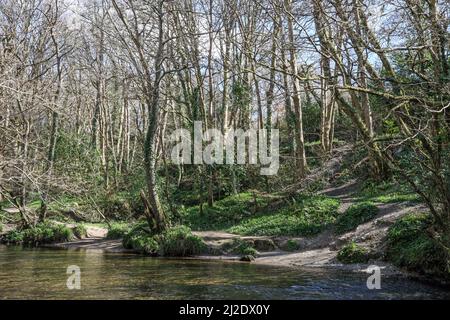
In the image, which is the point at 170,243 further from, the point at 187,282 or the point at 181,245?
the point at 187,282

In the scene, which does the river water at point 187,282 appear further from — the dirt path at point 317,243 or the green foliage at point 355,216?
the green foliage at point 355,216

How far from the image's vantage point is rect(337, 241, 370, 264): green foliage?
1216cm

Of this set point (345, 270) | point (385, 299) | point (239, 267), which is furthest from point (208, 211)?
point (385, 299)

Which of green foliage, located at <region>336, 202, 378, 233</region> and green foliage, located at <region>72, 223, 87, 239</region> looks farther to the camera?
green foliage, located at <region>72, 223, 87, 239</region>

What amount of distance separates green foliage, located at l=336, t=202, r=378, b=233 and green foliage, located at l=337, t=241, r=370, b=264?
2432 millimetres

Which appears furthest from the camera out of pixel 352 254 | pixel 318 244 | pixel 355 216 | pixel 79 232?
pixel 79 232

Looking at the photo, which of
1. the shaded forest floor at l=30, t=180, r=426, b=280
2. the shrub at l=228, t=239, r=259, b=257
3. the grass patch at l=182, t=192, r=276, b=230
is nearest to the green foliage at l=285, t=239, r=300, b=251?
the shaded forest floor at l=30, t=180, r=426, b=280

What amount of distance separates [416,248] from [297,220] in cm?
700

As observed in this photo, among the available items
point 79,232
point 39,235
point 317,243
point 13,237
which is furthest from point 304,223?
point 13,237

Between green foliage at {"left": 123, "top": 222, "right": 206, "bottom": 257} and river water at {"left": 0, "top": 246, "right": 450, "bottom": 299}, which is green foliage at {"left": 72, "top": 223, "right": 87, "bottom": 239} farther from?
river water at {"left": 0, "top": 246, "right": 450, "bottom": 299}

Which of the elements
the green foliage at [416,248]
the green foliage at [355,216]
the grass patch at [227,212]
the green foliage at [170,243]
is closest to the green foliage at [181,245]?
the green foliage at [170,243]

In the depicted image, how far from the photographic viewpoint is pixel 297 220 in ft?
56.7
